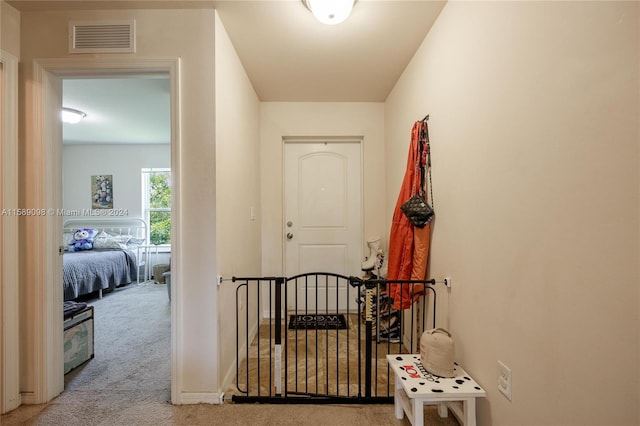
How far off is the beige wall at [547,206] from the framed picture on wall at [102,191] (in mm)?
5920

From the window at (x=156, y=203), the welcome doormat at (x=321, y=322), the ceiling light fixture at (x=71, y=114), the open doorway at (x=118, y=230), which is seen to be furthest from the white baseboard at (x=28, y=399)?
the window at (x=156, y=203)

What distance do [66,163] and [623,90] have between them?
711 cm

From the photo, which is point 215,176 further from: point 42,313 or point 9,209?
point 42,313

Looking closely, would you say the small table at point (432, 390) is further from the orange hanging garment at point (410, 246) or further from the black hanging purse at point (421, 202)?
the black hanging purse at point (421, 202)

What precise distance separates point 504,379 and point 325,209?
7.73ft

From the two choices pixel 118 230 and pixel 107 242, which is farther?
pixel 118 230

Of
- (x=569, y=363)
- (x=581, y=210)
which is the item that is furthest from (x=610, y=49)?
(x=569, y=363)

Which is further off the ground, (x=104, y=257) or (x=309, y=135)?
(x=309, y=135)

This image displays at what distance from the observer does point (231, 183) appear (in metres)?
2.04

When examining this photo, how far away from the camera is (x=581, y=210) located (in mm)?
833

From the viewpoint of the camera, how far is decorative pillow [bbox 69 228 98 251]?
14.6 feet

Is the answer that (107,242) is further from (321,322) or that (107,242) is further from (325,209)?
(321,322)

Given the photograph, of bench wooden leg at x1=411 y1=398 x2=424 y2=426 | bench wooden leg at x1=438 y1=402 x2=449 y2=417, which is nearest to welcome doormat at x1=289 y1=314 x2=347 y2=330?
bench wooden leg at x1=438 y1=402 x2=449 y2=417

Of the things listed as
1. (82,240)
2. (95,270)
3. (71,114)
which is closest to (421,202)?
(71,114)
